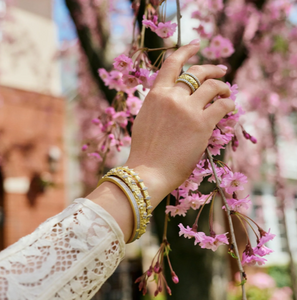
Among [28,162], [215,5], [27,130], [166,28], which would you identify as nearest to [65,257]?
[166,28]

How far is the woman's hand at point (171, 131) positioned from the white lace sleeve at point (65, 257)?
15 cm

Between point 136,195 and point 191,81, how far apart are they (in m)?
0.34

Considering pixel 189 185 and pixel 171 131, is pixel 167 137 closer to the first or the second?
pixel 171 131

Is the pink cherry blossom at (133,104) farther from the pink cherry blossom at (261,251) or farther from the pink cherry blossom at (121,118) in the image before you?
the pink cherry blossom at (261,251)

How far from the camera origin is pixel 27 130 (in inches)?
270

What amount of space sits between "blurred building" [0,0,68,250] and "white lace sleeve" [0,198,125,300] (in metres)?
5.98

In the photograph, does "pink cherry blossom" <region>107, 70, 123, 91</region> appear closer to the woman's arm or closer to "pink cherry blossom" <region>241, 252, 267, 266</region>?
the woman's arm

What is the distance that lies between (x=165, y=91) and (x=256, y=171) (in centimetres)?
866

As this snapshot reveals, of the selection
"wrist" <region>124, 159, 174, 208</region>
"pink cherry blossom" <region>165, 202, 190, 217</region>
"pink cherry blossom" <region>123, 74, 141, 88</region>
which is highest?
"pink cherry blossom" <region>123, 74, 141, 88</region>

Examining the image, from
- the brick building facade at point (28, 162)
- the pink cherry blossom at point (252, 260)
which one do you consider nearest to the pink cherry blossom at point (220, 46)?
the pink cherry blossom at point (252, 260)

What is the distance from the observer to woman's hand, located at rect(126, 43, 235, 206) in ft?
2.73

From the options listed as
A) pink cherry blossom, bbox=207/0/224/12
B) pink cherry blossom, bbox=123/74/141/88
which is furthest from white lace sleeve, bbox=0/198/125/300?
pink cherry blossom, bbox=207/0/224/12

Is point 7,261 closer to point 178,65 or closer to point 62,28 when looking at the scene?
point 178,65

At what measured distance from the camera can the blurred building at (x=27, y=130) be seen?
21.1 ft
